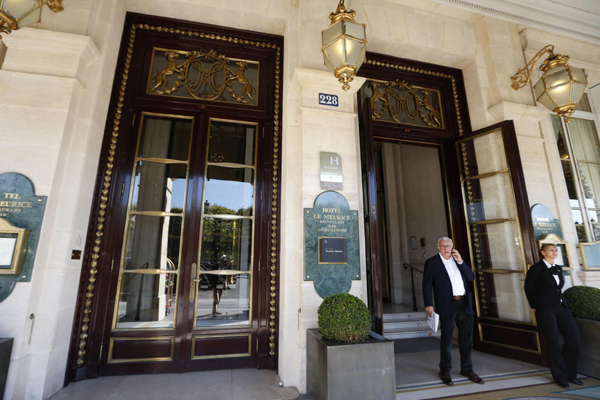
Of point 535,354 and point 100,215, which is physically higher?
point 100,215

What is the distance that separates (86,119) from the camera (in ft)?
11.0

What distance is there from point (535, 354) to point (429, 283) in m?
1.86

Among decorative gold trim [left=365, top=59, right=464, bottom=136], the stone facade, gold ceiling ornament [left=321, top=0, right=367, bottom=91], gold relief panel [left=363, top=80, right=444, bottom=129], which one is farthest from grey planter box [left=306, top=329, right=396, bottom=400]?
decorative gold trim [left=365, top=59, right=464, bottom=136]

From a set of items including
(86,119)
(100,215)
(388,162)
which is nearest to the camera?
(86,119)

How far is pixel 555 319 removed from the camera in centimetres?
325

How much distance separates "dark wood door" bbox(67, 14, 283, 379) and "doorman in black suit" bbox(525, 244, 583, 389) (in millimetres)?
3082

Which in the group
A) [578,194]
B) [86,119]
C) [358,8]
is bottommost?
[578,194]

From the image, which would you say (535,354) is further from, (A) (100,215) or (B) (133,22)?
(B) (133,22)

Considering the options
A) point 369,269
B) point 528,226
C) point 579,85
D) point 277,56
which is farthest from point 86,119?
point 579,85

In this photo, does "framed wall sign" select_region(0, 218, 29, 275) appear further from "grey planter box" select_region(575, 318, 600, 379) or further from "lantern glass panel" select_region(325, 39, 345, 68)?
"grey planter box" select_region(575, 318, 600, 379)

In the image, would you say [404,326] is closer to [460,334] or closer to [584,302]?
[460,334]

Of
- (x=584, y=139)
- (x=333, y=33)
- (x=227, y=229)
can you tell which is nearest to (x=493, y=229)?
(x=584, y=139)

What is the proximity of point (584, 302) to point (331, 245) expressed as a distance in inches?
123

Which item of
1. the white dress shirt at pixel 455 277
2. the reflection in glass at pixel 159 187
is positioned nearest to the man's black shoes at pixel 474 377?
the white dress shirt at pixel 455 277
